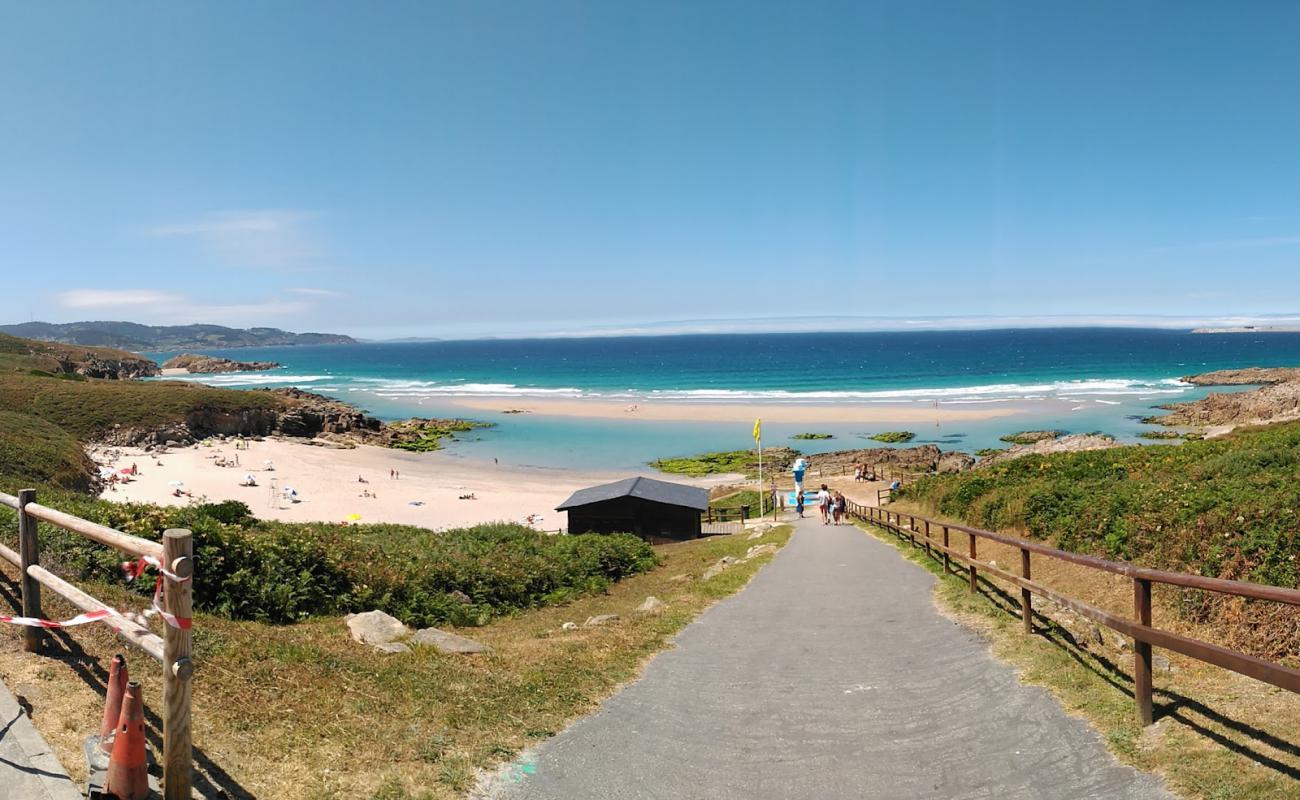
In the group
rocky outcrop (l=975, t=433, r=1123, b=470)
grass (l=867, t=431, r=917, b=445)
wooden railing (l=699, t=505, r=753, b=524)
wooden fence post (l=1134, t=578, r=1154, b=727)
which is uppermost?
wooden fence post (l=1134, t=578, r=1154, b=727)

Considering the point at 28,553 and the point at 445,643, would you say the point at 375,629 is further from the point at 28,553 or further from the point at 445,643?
the point at 28,553

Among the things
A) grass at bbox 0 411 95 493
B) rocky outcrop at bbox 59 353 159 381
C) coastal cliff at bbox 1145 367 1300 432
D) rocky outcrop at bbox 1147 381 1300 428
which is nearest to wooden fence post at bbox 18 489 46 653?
grass at bbox 0 411 95 493

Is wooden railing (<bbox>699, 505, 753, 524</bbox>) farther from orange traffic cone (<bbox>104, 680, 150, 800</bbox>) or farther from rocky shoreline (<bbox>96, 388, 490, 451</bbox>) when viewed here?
rocky shoreline (<bbox>96, 388, 490, 451</bbox>)

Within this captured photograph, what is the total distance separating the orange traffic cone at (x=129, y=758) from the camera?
3.93 metres

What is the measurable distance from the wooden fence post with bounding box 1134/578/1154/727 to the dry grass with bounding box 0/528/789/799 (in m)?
4.04

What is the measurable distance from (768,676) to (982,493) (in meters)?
14.1

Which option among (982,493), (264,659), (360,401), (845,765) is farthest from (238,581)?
(360,401)

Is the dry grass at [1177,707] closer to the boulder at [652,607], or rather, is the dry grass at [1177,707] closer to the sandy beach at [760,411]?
the boulder at [652,607]

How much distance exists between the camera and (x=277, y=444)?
5975 centimetres

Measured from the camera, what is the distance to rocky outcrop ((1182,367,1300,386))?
89.4m

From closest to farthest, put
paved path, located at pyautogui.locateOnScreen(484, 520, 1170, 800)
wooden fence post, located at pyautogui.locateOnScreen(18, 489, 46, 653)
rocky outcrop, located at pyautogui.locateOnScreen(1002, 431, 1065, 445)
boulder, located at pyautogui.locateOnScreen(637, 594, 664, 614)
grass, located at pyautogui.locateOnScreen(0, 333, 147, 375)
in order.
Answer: paved path, located at pyautogui.locateOnScreen(484, 520, 1170, 800) < wooden fence post, located at pyautogui.locateOnScreen(18, 489, 46, 653) < boulder, located at pyautogui.locateOnScreen(637, 594, 664, 614) < rocky outcrop, located at pyautogui.locateOnScreen(1002, 431, 1065, 445) < grass, located at pyautogui.locateOnScreen(0, 333, 147, 375)

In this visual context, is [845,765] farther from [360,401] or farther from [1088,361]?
[1088,361]

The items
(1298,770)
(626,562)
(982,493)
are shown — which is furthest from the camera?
(982,493)

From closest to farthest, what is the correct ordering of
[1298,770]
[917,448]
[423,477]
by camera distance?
[1298,770] → [423,477] → [917,448]
